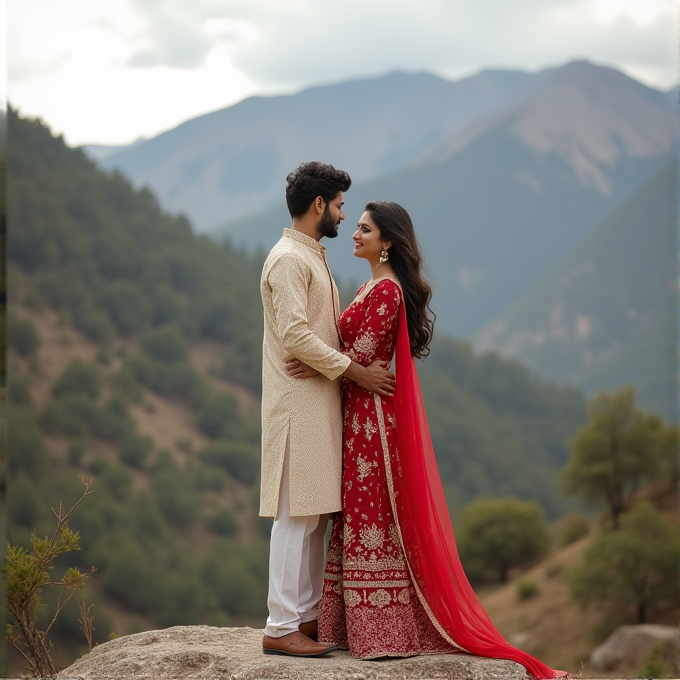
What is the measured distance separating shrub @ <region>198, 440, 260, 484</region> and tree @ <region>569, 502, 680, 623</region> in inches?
1048

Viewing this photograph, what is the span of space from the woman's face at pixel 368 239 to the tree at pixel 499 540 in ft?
123

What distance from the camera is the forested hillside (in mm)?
46094

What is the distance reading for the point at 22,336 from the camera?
160 ft

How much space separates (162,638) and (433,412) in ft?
215

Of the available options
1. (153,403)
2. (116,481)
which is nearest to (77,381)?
(116,481)

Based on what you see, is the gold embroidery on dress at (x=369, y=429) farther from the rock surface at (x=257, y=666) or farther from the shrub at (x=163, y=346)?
the shrub at (x=163, y=346)

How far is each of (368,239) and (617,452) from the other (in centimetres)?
3458

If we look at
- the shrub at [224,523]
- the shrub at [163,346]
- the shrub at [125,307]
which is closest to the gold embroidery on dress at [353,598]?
the shrub at [224,523]

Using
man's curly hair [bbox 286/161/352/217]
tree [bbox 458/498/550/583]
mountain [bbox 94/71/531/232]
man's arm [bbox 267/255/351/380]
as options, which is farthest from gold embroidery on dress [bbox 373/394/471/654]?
mountain [bbox 94/71/531/232]

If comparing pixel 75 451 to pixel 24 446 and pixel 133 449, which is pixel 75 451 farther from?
pixel 133 449

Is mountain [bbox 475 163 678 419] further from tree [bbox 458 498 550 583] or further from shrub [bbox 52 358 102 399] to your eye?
shrub [bbox 52 358 102 399]

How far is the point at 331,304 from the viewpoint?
441 cm

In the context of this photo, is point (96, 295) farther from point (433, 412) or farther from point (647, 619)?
point (647, 619)

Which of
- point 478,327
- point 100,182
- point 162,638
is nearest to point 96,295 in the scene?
point 100,182
